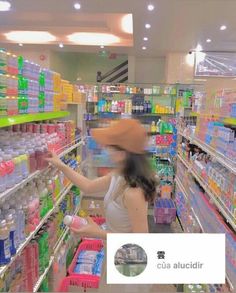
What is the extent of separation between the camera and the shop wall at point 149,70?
1109 cm

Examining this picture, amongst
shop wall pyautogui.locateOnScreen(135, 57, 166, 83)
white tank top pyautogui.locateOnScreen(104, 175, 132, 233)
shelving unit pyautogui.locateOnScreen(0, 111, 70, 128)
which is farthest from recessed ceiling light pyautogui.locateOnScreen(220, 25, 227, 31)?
white tank top pyautogui.locateOnScreen(104, 175, 132, 233)

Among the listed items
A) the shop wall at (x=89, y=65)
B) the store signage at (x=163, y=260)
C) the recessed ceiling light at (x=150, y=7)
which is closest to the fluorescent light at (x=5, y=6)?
the recessed ceiling light at (x=150, y=7)

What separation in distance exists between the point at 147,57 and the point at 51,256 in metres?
9.09

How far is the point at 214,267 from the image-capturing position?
672 mm

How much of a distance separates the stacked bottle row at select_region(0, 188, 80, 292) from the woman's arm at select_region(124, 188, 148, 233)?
2.72ft

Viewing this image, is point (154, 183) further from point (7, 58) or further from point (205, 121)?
point (205, 121)

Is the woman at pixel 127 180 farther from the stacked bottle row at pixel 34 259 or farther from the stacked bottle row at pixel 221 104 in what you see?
the stacked bottle row at pixel 221 104

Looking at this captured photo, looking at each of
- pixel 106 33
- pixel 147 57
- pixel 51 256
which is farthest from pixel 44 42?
pixel 51 256

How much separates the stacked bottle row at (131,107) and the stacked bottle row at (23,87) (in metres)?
3.77

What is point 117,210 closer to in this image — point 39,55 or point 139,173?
point 139,173

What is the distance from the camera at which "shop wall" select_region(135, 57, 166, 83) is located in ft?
36.4

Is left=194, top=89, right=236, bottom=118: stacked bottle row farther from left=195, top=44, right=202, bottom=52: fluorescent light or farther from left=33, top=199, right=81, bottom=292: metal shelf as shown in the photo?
left=195, top=44, right=202, bottom=52: fluorescent light

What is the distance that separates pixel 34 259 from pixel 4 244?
752 millimetres

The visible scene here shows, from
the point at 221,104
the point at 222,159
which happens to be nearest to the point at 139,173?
the point at 222,159
